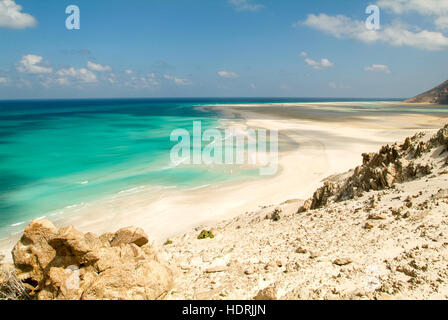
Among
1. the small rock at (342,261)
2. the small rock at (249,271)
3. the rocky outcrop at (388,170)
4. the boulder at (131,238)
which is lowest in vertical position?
the small rock at (249,271)

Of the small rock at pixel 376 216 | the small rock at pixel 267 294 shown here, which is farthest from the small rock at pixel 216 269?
the small rock at pixel 376 216

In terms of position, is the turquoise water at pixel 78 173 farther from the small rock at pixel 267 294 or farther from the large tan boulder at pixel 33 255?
the small rock at pixel 267 294

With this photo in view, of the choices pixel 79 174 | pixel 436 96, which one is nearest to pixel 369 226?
pixel 79 174

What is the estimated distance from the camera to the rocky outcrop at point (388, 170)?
9.46 metres

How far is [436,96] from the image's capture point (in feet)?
378

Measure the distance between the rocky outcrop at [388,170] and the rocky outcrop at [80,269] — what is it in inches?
270

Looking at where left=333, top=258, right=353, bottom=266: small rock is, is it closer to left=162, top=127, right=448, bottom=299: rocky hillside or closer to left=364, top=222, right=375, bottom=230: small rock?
left=162, top=127, right=448, bottom=299: rocky hillside

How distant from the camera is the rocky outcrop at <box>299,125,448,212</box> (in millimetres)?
→ 9462

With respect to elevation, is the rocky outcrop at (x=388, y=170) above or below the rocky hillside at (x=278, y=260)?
above

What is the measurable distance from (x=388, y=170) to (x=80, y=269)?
377 inches

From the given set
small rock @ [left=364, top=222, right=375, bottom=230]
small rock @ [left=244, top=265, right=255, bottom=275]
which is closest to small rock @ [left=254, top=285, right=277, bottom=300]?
small rock @ [left=244, top=265, right=255, bottom=275]

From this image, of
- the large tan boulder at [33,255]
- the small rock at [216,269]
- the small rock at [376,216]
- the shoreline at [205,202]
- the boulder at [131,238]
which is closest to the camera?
the large tan boulder at [33,255]

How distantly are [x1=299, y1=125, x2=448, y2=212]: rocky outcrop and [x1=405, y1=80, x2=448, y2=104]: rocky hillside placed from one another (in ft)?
414
